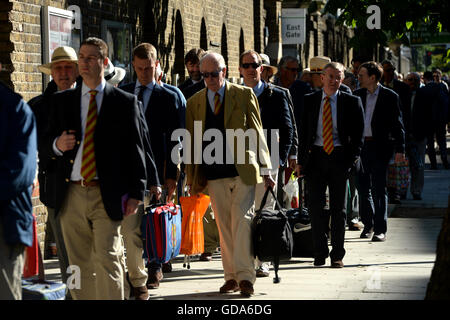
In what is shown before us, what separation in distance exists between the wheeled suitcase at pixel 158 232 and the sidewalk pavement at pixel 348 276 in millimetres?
369

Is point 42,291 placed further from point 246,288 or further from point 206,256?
point 206,256

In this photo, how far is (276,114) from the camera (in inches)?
374

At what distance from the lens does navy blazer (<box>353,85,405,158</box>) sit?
11.6m

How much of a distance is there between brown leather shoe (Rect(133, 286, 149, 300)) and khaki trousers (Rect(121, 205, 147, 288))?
0.03 metres

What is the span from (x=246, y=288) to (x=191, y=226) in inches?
46.5

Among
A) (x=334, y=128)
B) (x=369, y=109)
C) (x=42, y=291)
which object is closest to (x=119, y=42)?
(x=369, y=109)

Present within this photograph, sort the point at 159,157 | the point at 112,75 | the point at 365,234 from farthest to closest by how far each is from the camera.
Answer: the point at 365,234 < the point at 112,75 < the point at 159,157

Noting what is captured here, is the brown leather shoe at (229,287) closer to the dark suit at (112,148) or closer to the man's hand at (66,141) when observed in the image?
the dark suit at (112,148)

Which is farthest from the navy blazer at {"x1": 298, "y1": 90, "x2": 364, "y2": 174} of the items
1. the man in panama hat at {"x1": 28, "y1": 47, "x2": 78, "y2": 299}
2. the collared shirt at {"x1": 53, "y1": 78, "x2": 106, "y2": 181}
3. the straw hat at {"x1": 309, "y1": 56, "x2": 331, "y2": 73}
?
the collared shirt at {"x1": 53, "y1": 78, "x2": 106, "y2": 181}

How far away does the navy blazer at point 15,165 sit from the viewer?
5.13 metres

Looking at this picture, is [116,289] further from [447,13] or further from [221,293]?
[447,13]

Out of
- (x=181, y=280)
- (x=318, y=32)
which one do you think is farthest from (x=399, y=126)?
(x=318, y=32)

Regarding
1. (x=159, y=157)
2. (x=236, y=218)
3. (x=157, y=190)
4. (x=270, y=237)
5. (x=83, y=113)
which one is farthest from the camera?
(x=159, y=157)

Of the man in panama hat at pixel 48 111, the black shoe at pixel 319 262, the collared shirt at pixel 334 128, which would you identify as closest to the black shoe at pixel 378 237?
the black shoe at pixel 319 262
